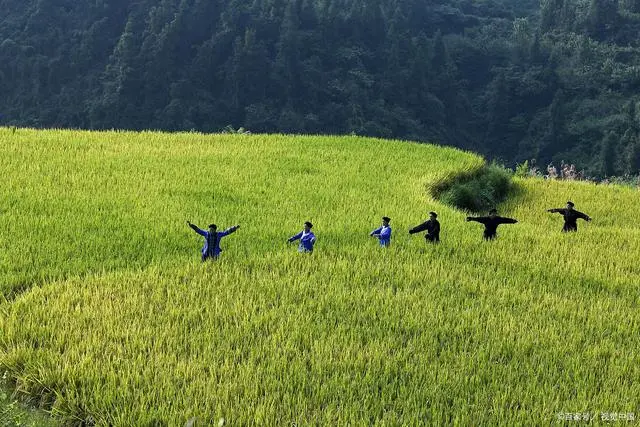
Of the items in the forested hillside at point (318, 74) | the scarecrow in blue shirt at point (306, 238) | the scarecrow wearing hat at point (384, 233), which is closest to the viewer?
the scarecrow in blue shirt at point (306, 238)

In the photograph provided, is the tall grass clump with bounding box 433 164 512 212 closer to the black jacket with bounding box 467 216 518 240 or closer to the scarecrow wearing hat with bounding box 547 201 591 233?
→ the scarecrow wearing hat with bounding box 547 201 591 233

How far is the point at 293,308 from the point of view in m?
6.71

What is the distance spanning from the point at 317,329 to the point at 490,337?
1.68m

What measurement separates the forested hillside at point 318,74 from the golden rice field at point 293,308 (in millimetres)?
47698

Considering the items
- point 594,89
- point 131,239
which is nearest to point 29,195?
point 131,239

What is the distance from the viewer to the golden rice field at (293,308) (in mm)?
5008

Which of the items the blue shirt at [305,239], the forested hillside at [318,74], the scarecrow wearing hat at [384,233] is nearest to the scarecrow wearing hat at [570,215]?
the scarecrow wearing hat at [384,233]

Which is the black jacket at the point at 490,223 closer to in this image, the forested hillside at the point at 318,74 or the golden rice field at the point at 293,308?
the golden rice field at the point at 293,308

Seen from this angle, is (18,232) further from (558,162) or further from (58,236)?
(558,162)

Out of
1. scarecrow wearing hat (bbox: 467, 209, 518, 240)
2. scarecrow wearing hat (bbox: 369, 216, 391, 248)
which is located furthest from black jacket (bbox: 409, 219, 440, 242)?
scarecrow wearing hat (bbox: 467, 209, 518, 240)

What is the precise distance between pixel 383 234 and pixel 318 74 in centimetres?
5763

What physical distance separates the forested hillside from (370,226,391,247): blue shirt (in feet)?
161

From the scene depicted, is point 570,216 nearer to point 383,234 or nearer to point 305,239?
point 383,234

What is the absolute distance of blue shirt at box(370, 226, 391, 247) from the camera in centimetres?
873
